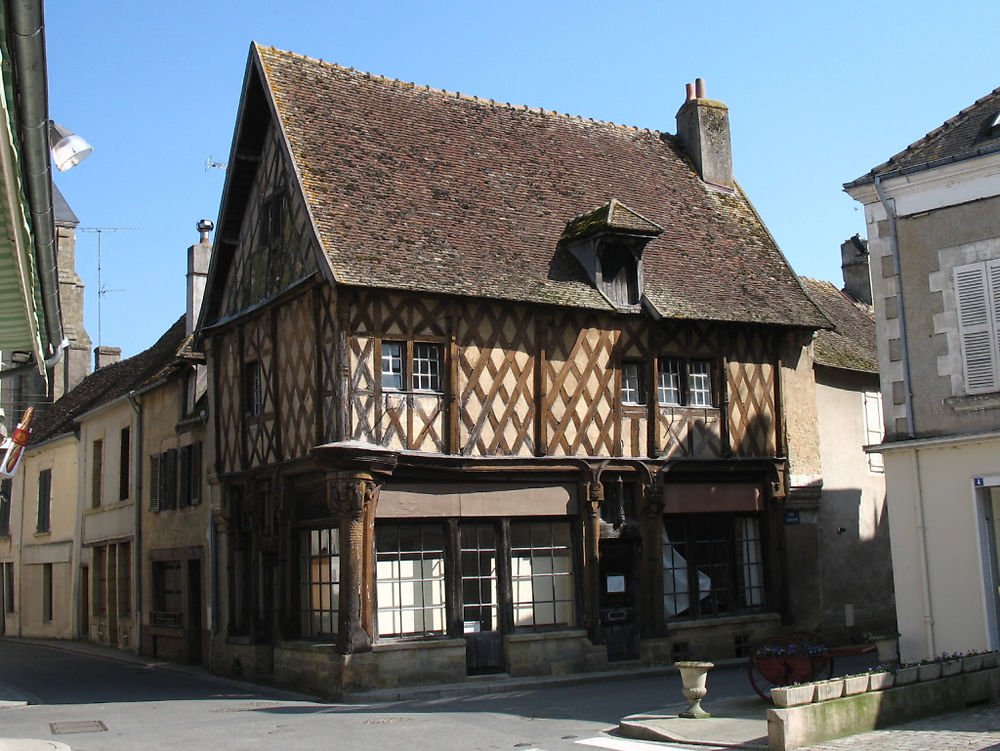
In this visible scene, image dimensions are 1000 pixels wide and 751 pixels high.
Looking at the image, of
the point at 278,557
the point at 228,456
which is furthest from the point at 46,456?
the point at 278,557

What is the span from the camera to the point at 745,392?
59.6 ft

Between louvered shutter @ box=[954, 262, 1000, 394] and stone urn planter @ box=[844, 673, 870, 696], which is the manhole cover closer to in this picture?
stone urn planter @ box=[844, 673, 870, 696]

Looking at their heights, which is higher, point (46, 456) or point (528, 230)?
point (528, 230)

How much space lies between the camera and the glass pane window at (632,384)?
682 inches

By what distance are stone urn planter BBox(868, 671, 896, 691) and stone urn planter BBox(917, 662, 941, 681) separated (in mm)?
369

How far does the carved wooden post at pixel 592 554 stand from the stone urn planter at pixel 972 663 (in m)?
6.29

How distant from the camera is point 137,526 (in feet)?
74.2

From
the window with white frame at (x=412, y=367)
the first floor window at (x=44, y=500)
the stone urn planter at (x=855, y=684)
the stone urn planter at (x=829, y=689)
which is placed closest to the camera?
the stone urn planter at (x=829, y=689)

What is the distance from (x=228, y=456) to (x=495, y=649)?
5.56 metres

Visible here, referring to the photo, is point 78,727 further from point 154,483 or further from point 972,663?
point 154,483

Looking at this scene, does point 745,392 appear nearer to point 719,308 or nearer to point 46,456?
point 719,308

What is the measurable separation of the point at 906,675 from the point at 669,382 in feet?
25.7

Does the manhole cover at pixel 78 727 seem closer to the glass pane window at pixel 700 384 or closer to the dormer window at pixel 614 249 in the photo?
the dormer window at pixel 614 249

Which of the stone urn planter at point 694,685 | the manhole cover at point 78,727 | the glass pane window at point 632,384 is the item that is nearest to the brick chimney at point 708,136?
the glass pane window at point 632,384
